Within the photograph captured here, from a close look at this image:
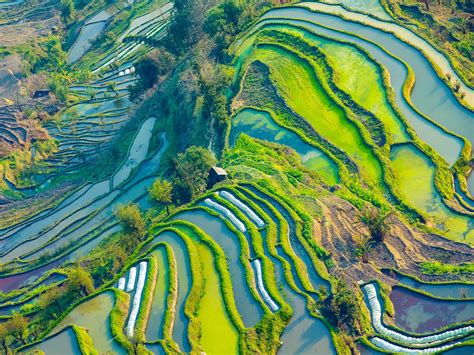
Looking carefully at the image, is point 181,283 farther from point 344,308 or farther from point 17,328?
point 17,328

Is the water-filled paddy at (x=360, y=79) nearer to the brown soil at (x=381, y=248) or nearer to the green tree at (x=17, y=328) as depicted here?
the brown soil at (x=381, y=248)

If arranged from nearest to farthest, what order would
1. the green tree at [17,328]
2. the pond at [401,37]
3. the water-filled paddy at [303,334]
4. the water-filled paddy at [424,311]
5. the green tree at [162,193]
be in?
the water-filled paddy at [303,334] < the water-filled paddy at [424,311] < the green tree at [17,328] < the green tree at [162,193] < the pond at [401,37]

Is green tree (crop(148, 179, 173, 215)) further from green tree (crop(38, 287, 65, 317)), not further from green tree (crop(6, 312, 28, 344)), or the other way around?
green tree (crop(6, 312, 28, 344))

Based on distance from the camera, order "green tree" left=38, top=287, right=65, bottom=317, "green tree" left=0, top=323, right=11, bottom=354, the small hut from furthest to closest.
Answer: the small hut, "green tree" left=38, top=287, right=65, bottom=317, "green tree" left=0, top=323, right=11, bottom=354

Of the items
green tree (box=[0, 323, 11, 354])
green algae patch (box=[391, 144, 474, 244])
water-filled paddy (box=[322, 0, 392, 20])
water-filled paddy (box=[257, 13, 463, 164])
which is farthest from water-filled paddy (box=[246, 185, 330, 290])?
water-filled paddy (box=[322, 0, 392, 20])

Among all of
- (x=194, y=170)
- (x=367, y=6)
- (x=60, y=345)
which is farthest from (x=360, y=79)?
(x=60, y=345)

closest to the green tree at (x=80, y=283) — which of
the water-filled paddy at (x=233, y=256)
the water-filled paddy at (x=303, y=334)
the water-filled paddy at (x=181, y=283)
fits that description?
the water-filled paddy at (x=181, y=283)
